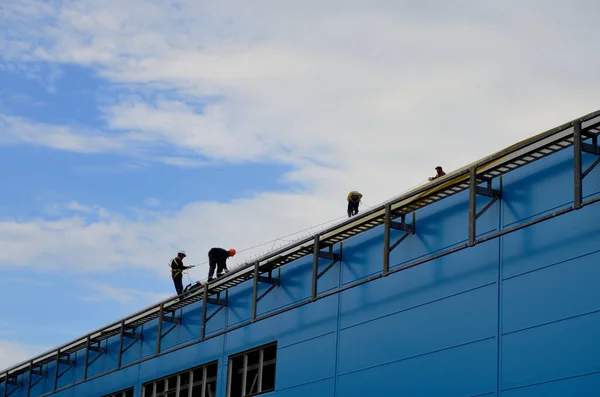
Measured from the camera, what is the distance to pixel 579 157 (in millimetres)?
21844

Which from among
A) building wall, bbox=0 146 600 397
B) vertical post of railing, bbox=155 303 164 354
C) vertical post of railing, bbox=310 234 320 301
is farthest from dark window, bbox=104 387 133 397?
vertical post of railing, bbox=310 234 320 301

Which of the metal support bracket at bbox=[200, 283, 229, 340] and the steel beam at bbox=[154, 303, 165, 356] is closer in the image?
the metal support bracket at bbox=[200, 283, 229, 340]

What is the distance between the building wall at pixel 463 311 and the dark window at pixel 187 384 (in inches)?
99.2

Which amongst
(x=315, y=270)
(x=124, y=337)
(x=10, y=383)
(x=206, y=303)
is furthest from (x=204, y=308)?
(x=10, y=383)

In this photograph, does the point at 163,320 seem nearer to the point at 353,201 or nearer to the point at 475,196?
the point at 353,201

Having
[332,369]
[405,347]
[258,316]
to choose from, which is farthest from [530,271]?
[258,316]

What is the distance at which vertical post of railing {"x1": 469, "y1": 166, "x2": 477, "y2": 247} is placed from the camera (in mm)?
24094

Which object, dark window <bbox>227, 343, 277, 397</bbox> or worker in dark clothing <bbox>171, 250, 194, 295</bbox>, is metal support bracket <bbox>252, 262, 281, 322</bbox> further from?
worker in dark clothing <bbox>171, 250, 194, 295</bbox>

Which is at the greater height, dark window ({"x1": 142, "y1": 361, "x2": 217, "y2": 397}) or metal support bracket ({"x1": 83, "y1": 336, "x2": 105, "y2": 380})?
metal support bracket ({"x1": 83, "y1": 336, "x2": 105, "y2": 380})

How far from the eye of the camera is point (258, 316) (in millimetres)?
33375

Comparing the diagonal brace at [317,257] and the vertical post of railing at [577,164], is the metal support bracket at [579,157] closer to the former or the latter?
the vertical post of railing at [577,164]

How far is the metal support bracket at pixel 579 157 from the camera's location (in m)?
21.6

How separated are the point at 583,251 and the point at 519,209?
2.47 meters

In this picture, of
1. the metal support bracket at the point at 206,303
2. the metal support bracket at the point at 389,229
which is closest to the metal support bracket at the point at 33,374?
the metal support bracket at the point at 206,303
